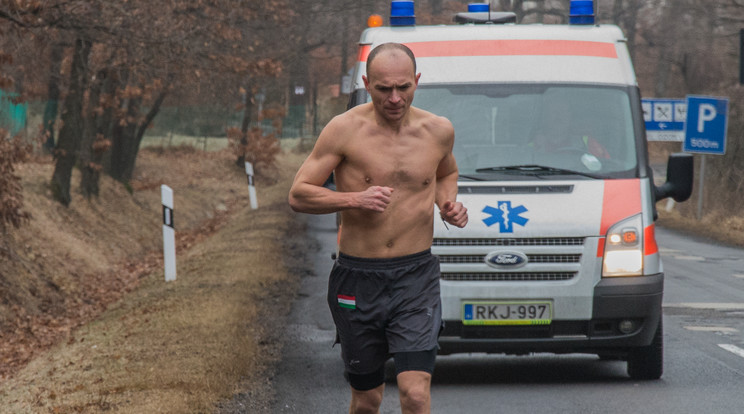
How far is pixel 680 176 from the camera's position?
27.4 ft

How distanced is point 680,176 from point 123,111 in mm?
19151

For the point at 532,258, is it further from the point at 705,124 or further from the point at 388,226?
the point at 705,124

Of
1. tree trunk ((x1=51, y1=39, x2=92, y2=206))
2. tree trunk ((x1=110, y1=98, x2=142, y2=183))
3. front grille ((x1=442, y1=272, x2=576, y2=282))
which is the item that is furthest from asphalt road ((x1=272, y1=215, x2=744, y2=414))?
tree trunk ((x1=110, y1=98, x2=142, y2=183))

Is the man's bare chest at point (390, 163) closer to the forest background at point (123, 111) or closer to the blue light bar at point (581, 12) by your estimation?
the blue light bar at point (581, 12)

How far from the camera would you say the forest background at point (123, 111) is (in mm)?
14367

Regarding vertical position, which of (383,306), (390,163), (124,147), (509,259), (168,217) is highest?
(390,163)

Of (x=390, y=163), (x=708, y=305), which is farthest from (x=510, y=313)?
(x=708, y=305)

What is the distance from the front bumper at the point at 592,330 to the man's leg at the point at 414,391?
284 cm

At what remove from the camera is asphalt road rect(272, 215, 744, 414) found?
760 centimetres

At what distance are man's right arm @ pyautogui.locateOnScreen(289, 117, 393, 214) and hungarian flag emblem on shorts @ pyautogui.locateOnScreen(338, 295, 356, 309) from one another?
1.44ft

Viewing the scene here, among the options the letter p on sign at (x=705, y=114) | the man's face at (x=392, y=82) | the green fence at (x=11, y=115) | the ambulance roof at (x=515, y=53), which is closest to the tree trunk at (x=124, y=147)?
the green fence at (x=11, y=115)

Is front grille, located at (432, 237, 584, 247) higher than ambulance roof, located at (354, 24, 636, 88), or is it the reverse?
ambulance roof, located at (354, 24, 636, 88)

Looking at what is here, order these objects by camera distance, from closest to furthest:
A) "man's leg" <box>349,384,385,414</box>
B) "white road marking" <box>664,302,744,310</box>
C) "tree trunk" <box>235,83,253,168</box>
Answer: "man's leg" <box>349,384,385,414</box> → "white road marking" <box>664,302,744,310</box> → "tree trunk" <box>235,83,253,168</box>

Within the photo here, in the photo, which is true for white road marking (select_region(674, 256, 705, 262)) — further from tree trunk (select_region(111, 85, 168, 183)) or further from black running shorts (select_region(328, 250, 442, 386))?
black running shorts (select_region(328, 250, 442, 386))
